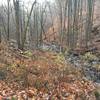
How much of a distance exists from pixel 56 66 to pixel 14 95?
4.28 m

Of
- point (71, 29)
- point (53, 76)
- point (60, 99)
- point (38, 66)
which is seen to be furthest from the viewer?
point (71, 29)

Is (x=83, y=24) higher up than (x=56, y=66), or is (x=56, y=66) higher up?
(x=83, y=24)

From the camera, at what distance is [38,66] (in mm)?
11891

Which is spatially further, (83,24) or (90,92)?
(83,24)

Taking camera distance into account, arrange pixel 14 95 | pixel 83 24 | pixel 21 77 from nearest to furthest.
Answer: pixel 14 95 < pixel 21 77 < pixel 83 24

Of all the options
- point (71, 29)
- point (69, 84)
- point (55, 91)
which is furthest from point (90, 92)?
point (71, 29)

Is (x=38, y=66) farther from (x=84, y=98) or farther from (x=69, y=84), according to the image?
(x=84, y=98)

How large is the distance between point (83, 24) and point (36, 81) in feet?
79.7

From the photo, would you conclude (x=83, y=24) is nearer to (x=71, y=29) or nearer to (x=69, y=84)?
(x=71, y=29)

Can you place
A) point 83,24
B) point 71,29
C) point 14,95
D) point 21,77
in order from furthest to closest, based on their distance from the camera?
point 83,24
point 71,29
point 21,77
point 14,95

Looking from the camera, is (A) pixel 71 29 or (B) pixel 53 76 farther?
(A) pixel 71 29

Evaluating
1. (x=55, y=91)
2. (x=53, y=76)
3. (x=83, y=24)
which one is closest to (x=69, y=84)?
(x=53, y=76)

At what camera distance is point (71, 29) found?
1152 inches

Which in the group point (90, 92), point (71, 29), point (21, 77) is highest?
point (71, 29)
